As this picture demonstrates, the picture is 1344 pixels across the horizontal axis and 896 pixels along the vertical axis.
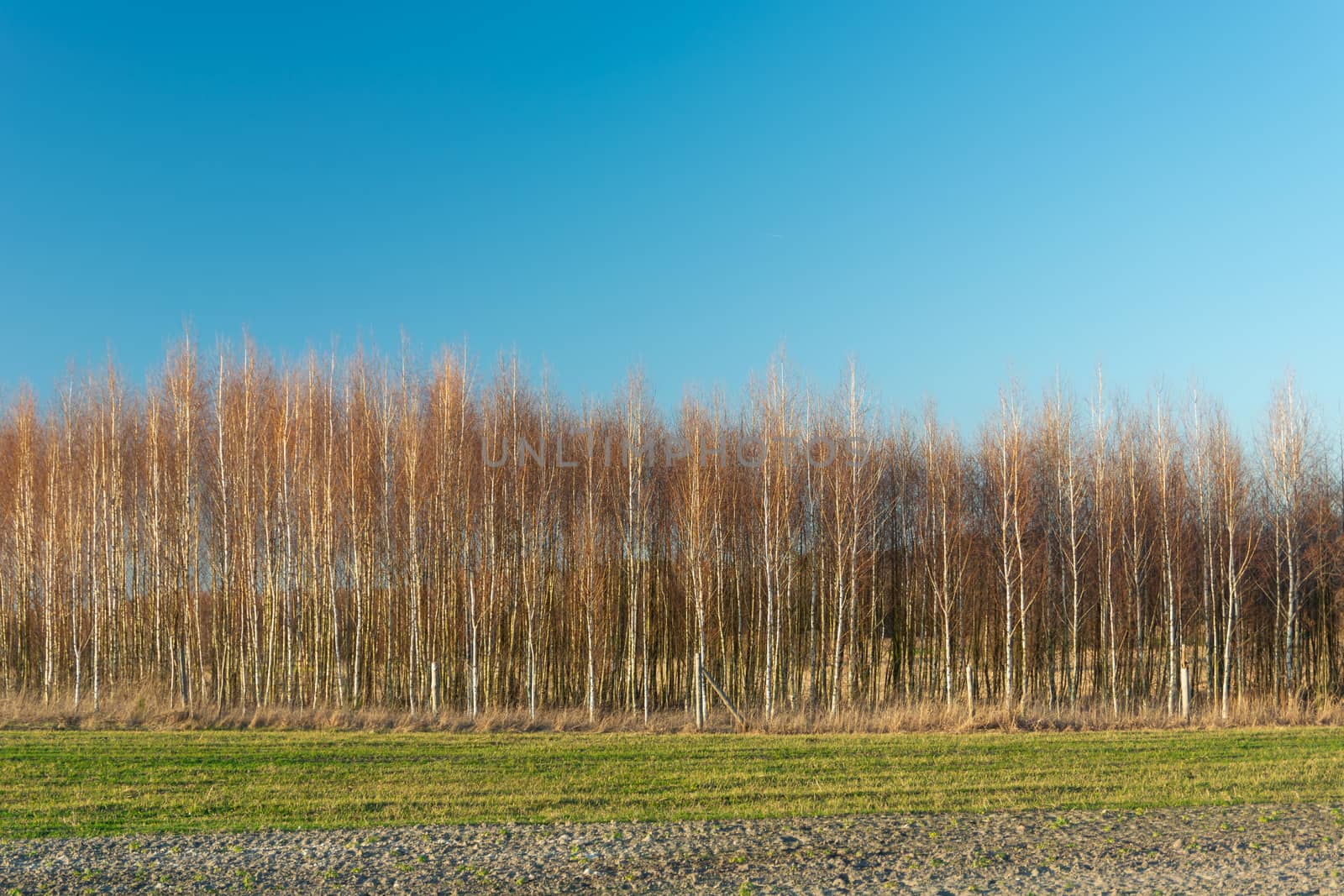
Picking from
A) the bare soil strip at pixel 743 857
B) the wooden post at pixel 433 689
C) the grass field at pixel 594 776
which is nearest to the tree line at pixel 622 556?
the wooden post at pixel 433 689

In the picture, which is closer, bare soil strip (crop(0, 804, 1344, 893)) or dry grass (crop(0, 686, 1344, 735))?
bare soil strip (crop(0, 804, 1344, 893))

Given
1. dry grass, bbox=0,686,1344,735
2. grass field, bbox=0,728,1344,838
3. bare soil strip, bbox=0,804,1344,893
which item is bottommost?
dry grass, bbox=0,686,1344,735

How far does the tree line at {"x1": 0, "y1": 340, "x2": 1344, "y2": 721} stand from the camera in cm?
2181

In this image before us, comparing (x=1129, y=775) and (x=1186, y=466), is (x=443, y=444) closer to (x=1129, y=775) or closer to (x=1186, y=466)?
(x=1129, y=775)

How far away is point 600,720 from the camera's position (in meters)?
18.2

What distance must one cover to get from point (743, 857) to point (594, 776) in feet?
13.0

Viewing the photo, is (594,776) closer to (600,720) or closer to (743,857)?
(743,857)

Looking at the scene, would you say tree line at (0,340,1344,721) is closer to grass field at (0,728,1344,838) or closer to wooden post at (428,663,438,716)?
wooden post at (428,663,438,716)

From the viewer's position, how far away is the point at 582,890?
6609mm

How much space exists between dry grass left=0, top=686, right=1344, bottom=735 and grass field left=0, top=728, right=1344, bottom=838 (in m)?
1.22

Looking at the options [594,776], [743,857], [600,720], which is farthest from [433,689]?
[743,857]

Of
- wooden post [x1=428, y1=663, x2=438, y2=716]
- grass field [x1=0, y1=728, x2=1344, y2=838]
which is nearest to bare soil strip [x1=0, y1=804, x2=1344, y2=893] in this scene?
grass field [x1=0, y1=728, x2=1344, y2=838]

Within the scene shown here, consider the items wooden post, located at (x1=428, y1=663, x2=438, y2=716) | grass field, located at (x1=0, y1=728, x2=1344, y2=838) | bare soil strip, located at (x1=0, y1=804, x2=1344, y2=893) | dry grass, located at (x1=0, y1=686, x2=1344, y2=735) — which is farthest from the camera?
wooden post, located at (x1=428, y1=663, x2=438, y2=716)

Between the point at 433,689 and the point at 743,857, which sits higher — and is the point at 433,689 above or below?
below
